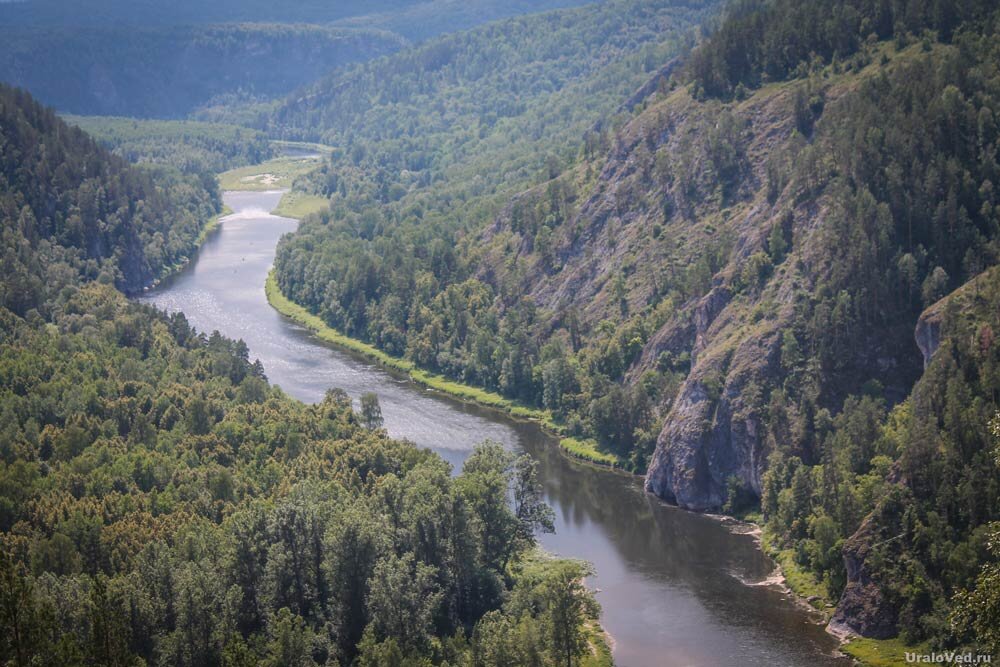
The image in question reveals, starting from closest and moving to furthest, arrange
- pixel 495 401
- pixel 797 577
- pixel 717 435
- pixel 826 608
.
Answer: pixel 826 608 → pixel 797 577 → pixel 717 435 → pixel 495 401

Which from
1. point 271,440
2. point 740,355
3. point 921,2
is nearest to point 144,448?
point 271,440

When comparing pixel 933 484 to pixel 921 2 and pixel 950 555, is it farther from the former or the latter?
pixel 921 2

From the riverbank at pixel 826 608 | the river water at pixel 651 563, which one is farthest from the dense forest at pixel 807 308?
the river water at pixel 651 563

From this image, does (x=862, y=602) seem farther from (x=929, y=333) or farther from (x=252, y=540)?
(x=252, y=540)

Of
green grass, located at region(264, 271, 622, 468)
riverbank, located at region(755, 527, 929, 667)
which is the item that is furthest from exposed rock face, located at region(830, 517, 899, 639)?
green grass, located at region(264, 271, 622, 468)

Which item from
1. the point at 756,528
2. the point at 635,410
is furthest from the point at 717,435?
the point at 635,410

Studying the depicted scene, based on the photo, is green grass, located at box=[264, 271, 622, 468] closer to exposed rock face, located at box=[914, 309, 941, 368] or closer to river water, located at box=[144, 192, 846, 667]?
river water, located at box=[144, 192, 846, 667]
